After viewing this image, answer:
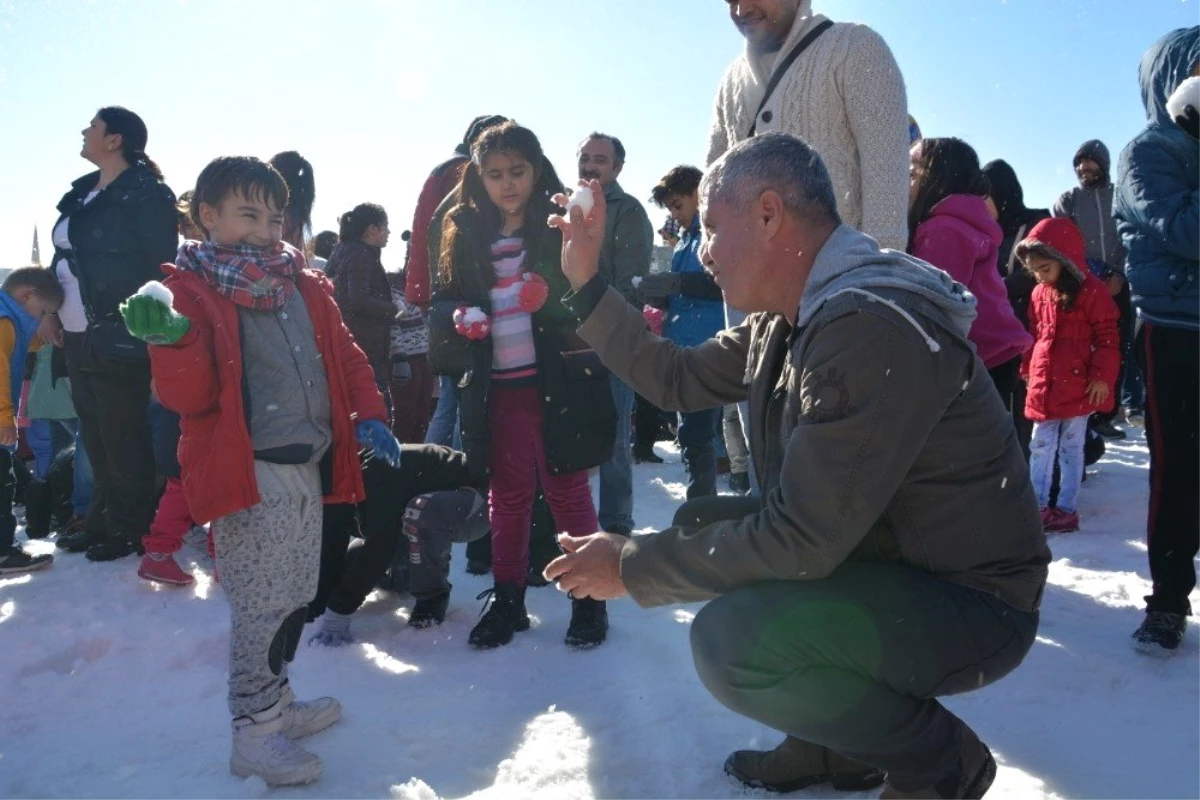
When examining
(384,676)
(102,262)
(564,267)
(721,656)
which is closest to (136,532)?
(102,262)

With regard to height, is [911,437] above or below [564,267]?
below

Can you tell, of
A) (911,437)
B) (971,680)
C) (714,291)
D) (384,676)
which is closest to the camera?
(911,437)

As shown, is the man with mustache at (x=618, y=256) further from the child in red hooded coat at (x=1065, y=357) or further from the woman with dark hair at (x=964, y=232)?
the child in red hooded coat at (x=1065, y=357)

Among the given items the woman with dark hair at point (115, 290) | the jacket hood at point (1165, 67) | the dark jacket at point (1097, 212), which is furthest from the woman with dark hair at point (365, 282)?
the dark jacket at point (1097, 212)

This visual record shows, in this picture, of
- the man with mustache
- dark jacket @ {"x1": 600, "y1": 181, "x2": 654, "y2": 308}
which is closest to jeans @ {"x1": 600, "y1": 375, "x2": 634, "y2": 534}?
the man with mustache

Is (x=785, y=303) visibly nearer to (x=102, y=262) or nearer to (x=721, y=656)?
(x=721, y=656)

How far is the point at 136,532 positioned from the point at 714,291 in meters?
3.47

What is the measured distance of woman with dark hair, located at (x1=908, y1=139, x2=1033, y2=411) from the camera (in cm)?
320

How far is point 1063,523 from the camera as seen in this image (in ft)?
15.2

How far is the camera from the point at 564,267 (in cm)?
236

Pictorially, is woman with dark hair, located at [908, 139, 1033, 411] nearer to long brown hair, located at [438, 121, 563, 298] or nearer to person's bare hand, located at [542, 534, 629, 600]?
long brown hair, located at [438, 121, 563, 298]

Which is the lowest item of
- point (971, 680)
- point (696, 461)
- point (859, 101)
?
point (696, 461)

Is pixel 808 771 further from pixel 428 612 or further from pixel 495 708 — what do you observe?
pixel 428 612

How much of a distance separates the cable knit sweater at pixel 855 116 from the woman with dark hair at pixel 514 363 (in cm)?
106
